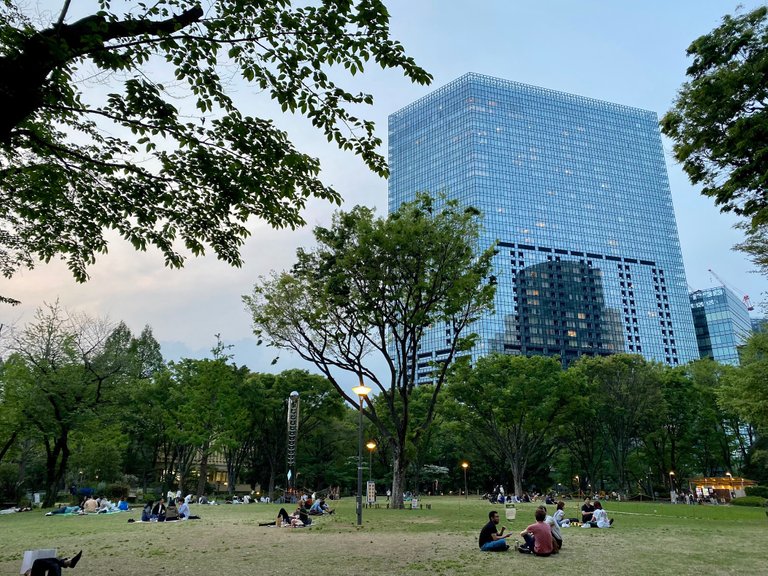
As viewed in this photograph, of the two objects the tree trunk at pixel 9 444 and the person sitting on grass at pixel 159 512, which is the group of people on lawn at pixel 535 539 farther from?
the tree trunk at pixel 9 444

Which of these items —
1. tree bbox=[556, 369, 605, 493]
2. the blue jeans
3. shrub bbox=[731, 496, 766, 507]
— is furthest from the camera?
tree bbox=[556, 369, 605, 493]

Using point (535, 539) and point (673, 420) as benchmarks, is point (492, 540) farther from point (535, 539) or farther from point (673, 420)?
point (673, 420)

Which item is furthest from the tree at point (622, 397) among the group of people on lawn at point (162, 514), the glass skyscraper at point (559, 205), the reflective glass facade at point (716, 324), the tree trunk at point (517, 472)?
the reflective glass facade at point (716, 324)

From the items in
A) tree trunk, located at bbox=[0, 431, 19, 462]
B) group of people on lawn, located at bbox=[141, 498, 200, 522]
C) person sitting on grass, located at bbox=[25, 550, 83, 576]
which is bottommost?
group of people on lawn, located at bbox=[141, 498, 200, 522]

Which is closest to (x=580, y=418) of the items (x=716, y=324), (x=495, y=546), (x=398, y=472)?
(x=398, y=472)

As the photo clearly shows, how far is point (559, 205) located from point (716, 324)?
7180 cm

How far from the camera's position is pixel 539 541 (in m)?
10.8

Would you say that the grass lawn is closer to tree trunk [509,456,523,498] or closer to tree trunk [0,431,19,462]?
tree trunk [0,431,19,462]

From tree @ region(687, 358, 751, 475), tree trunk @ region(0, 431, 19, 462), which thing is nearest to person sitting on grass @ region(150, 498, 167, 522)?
tree trunk @ region(0, 431, 19, 462)

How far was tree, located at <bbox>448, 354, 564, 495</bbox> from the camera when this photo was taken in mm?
41281

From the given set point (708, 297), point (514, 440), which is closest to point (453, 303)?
point (514, 440)

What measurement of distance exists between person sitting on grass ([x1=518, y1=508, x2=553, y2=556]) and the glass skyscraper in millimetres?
123474

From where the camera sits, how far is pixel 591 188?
6432 inches

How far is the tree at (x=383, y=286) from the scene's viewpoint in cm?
2547
